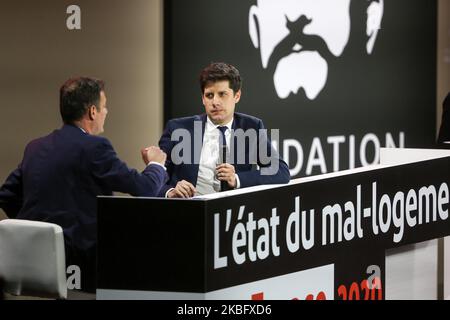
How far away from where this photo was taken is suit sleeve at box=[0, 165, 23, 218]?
3.65m

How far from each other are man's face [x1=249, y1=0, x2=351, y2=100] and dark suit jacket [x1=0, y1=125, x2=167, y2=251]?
3.22 metres

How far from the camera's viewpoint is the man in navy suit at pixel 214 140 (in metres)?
3.95

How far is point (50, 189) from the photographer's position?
349cm

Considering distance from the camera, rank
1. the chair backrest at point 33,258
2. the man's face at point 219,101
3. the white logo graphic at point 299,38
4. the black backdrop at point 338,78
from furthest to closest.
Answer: the white logo graphic at point 299,38 < the black backdrop at point 338,78 < the man's face at point 219,101 < the chair backrest at point 33,258

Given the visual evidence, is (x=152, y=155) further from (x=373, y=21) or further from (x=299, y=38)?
(x=373, y=21)

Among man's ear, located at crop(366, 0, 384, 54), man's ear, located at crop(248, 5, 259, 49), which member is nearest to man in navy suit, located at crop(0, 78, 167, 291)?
man's ear, located at crop(248, 5, 259, 49)

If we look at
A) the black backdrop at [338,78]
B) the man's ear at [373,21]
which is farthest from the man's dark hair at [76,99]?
the man's ear at [373,21]

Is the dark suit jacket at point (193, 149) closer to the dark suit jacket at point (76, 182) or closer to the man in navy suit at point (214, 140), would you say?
the man in navy suit at point (214, 140)

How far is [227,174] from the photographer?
3668 mm

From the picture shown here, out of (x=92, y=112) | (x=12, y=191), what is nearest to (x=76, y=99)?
(x=92, y=112)

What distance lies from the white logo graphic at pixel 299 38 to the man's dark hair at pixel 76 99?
307 cm

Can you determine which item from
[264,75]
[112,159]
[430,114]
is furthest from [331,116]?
[112,159]

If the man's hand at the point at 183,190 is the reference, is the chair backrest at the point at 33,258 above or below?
below
